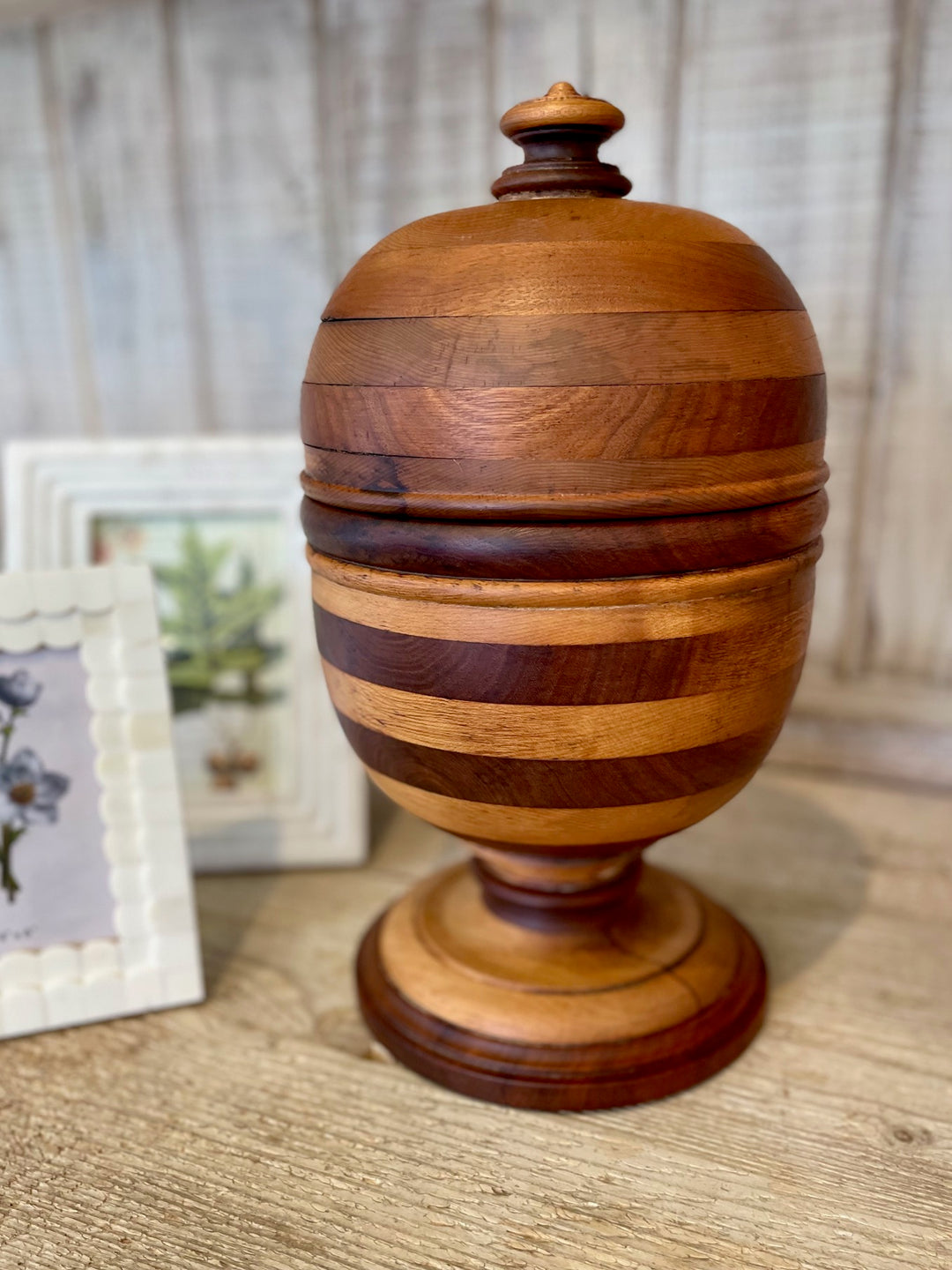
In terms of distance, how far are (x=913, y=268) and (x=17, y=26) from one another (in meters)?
1.03

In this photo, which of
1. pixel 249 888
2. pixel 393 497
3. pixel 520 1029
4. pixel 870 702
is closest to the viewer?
pixel 393 497

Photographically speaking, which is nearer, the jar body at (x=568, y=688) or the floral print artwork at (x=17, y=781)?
the jar body at (x=568, y=688)

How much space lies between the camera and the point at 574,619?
0.56 m

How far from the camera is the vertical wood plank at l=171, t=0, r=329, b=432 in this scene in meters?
1.13

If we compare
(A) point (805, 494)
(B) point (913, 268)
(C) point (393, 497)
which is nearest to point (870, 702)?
(B) point (913, 268)

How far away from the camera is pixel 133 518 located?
97cm

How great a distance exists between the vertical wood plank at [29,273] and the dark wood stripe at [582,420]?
35.1 inches

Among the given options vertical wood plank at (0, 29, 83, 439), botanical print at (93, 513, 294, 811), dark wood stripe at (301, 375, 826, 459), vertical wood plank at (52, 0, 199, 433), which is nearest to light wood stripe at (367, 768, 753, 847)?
→ dark wood stripe at (301, 375, 826, 459)

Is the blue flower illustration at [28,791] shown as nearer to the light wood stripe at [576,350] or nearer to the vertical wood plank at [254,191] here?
the light wood stripe at [576,350]

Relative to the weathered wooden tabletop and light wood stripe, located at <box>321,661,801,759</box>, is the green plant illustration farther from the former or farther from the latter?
light wood stripe, located at <box>321,661,801,759</box>

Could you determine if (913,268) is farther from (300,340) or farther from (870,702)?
(300,340)

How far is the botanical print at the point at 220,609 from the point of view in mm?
971

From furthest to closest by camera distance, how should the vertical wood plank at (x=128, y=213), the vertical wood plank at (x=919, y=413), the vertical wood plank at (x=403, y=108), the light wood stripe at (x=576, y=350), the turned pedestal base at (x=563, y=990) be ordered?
the vertical wood plank at (x=128, y=213), the vertical wood plank at (x=403, y=108), the vertical wood plank at (x=919, y=413), the turned pedestal base at (x=563, y=990), the light wood stripe at (x=576, y=350)

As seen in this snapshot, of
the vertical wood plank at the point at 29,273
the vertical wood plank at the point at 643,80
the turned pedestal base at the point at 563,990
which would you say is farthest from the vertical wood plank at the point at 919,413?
the vertical wood plank at the point at 29,273
